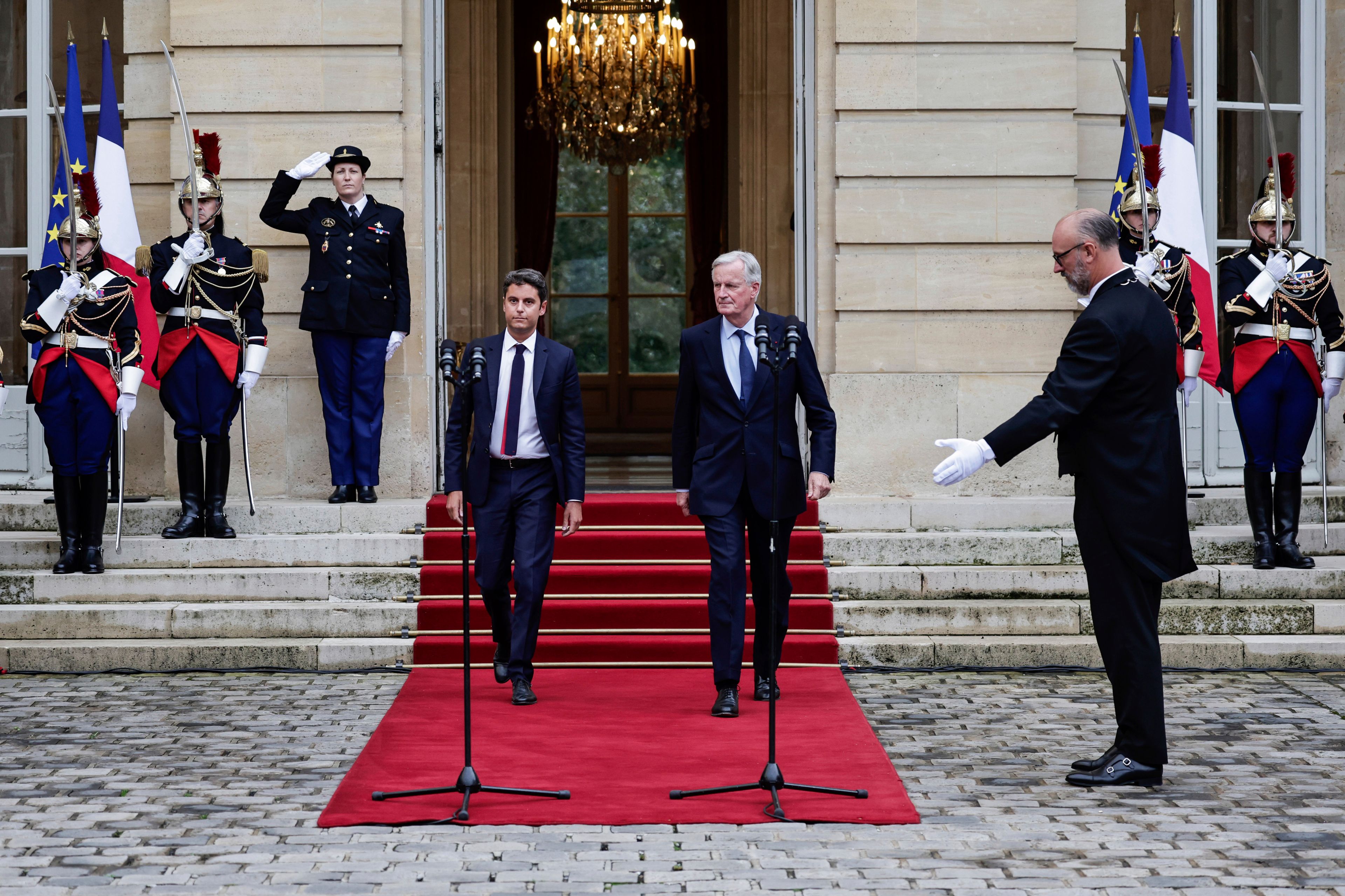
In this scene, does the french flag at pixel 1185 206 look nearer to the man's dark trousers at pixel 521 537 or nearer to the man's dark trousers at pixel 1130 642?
the man's dark trousers at pixel 1130 642

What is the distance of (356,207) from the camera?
8.61 m

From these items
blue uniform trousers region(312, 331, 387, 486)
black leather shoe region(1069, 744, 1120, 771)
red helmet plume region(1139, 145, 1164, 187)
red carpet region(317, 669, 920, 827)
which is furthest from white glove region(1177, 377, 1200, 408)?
blue uniform trousers region(312, 331, 387, 486)

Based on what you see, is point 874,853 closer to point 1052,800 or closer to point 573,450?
point 1052,800

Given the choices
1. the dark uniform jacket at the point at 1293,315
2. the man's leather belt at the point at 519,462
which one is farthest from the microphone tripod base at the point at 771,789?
the dark uniform jacket at the point at 1293,315

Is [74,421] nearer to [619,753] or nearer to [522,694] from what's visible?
[522,694]

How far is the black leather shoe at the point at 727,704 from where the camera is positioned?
6.30m

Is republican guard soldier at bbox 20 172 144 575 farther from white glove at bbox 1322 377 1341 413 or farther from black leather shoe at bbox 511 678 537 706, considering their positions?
white glove at bbox 1322 377 1341 413

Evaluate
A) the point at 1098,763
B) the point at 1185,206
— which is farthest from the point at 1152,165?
the point at 1098,763

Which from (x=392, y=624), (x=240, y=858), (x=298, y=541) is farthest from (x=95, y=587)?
(x=240, y=858)

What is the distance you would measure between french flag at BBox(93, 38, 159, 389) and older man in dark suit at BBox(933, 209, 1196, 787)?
5.17m

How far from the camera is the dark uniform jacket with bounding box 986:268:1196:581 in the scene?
5.05 m

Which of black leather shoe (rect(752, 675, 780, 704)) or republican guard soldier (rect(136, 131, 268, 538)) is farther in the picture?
republican guard soldier (rect(136, 131, 268, 538))

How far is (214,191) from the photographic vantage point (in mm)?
8359

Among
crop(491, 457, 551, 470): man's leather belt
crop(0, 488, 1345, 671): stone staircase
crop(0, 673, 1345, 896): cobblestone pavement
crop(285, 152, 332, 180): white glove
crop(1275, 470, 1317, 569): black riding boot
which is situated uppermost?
crop(285, 152, 332, 180): white glove
